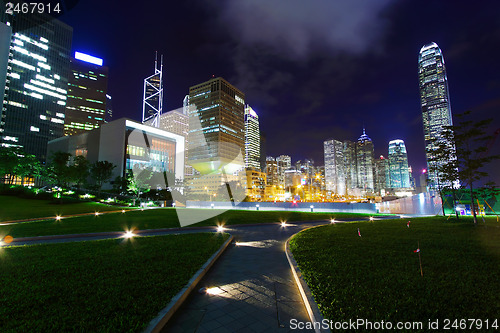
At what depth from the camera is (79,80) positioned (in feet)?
616

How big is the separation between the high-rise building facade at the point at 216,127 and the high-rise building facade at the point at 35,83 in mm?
85494

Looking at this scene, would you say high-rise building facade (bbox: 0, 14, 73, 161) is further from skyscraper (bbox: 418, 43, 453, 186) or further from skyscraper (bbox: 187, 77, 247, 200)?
skyscraper (bbox: 418, 43, 453, 186)

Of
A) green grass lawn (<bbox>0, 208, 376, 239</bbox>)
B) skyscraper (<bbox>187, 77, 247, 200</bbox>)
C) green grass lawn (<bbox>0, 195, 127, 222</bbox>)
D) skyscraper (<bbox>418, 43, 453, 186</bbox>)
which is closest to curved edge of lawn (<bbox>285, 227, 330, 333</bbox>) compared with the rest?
green grass lawn (<bbox>0, 208, 376, 239</bbox>)

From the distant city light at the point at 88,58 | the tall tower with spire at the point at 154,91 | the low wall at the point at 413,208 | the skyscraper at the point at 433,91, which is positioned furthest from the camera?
the distant city light at the point at 88,58

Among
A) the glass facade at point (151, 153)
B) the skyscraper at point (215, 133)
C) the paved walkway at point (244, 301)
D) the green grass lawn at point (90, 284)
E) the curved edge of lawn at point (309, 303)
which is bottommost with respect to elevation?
the paved walkway at point (244, 301)

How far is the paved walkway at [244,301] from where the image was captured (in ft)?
12.7

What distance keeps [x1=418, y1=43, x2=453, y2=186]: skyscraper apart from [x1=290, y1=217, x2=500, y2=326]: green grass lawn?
223 metres

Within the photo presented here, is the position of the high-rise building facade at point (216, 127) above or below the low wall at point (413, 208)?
above

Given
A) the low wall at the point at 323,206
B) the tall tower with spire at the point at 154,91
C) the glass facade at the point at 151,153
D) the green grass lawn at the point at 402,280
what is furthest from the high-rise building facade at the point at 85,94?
the green grass lawn at the point at 402,280

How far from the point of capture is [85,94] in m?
190

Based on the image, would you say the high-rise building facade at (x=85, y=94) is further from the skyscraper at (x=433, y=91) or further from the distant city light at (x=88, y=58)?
the skyscraper at (x=433, y=91)

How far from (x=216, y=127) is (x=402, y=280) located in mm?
167085

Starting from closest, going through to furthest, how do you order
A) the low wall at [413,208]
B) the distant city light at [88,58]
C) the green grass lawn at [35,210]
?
the green grass lawn at [35,210]
the low wall at [413,208]
the distant city light at [88,58]

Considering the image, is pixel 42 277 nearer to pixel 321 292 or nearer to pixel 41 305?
pixel 41 305
